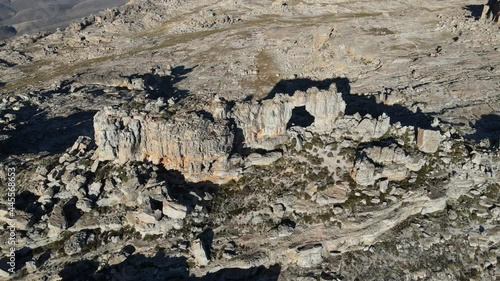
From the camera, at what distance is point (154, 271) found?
35375 mm

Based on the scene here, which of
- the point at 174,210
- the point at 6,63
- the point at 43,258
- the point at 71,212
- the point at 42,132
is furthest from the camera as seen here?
the point at 6,63

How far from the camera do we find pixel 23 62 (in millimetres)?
134875

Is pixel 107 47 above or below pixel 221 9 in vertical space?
below

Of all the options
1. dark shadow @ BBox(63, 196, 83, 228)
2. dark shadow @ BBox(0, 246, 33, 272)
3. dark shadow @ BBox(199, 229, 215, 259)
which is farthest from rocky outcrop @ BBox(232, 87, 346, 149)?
dark shadow @ BBox(0, 246, 33, 272)

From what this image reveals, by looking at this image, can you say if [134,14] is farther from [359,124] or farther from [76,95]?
[359,124]

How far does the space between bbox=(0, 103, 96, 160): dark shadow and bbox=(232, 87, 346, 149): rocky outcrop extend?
3556 centimetres

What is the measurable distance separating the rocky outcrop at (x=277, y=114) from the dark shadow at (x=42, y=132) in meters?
35.6

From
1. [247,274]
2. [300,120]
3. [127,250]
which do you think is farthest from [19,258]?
[300,120]

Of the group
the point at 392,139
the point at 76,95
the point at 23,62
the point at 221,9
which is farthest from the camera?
the point at 221,9

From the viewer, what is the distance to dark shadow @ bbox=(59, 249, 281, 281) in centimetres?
3497

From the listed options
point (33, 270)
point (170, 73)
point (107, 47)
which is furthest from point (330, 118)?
point (107, 47)

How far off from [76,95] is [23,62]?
53.4 meters

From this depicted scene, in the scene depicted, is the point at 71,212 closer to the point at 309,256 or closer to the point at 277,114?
the point at 309,256

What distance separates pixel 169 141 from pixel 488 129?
138 ft
